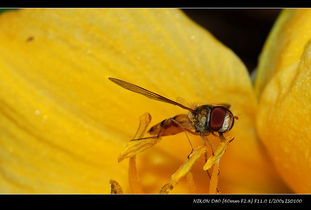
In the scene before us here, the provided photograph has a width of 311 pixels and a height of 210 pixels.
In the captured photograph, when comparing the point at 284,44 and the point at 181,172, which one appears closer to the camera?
the point at 181,172

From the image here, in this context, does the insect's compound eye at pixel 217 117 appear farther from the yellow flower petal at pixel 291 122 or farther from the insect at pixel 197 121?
the yellow flower petal at pixel 291 122

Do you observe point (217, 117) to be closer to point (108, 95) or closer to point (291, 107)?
point (291, 107)

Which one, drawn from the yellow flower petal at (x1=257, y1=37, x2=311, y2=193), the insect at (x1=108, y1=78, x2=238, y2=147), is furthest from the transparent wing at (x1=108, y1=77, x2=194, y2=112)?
the yellow flower petal at (x1=257, y1=37, x2=311, y2=193)

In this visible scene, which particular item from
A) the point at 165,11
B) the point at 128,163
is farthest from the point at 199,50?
the point at 128,163

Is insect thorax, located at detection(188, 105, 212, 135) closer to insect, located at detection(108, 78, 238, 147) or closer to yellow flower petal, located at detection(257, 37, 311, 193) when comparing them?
insect, located at detection(108, 78, 238, 147)

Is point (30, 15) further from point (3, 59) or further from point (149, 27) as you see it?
point (149, 27)

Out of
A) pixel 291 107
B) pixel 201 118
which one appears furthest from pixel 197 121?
pixel 291 107

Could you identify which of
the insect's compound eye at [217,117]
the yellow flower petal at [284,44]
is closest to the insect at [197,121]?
the insect's compound eye at [217,117]
